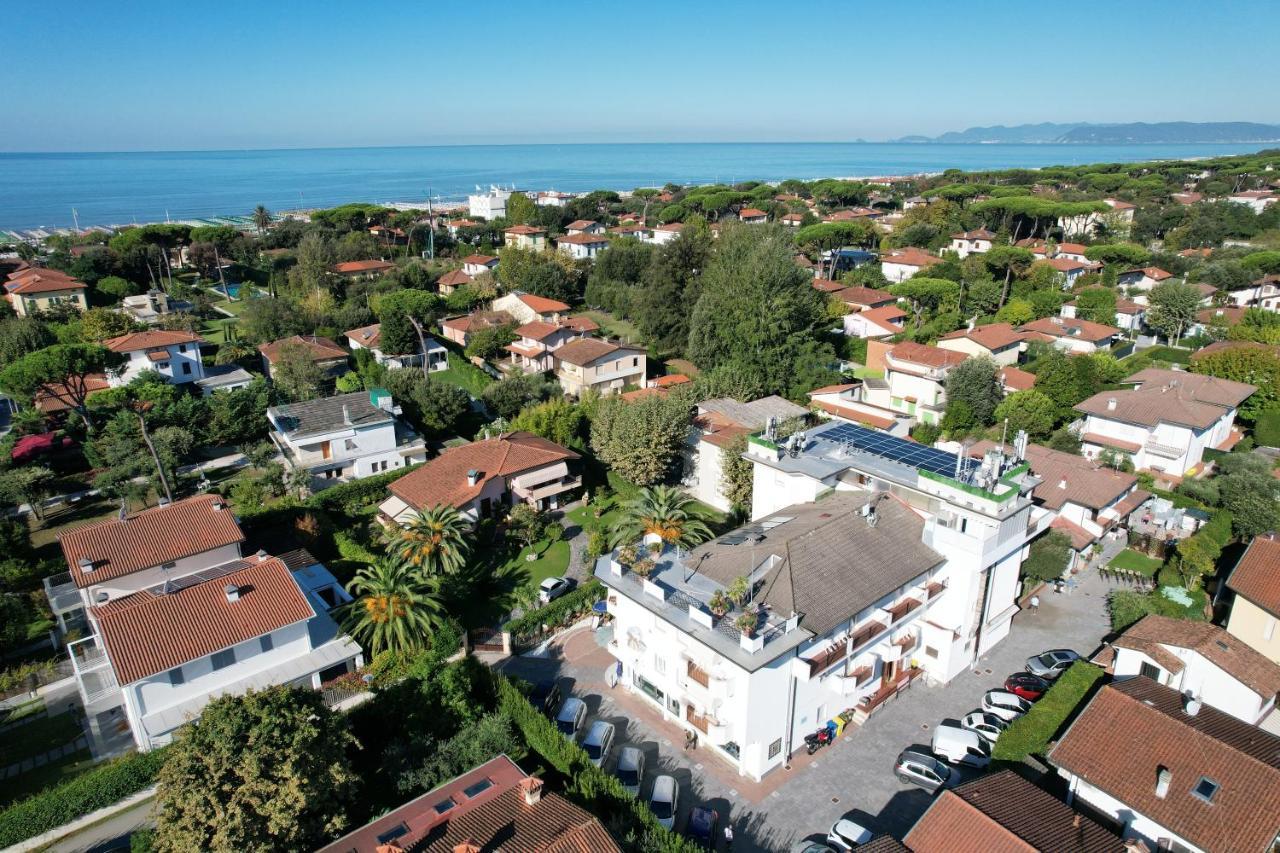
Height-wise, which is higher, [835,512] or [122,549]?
[835,512]

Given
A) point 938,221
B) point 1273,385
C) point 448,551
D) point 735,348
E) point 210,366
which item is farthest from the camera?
point 938,221

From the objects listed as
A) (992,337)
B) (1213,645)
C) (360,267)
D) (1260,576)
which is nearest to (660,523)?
(1213,645)

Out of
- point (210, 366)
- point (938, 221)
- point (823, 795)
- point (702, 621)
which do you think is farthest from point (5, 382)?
point (938, 221)

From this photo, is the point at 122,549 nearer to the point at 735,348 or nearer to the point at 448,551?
the point at 448,551

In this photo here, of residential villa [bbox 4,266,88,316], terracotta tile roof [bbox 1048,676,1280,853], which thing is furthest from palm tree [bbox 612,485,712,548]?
residential villa [bbox 4,266,88,316]

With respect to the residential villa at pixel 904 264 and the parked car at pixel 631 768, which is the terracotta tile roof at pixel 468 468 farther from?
the residential villa at pixel 904 264

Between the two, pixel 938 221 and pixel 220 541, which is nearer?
pixel 220 541

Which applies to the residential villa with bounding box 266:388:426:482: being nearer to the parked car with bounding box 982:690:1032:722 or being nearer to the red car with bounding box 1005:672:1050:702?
the parked car with bounding box 982:690:1032:722
